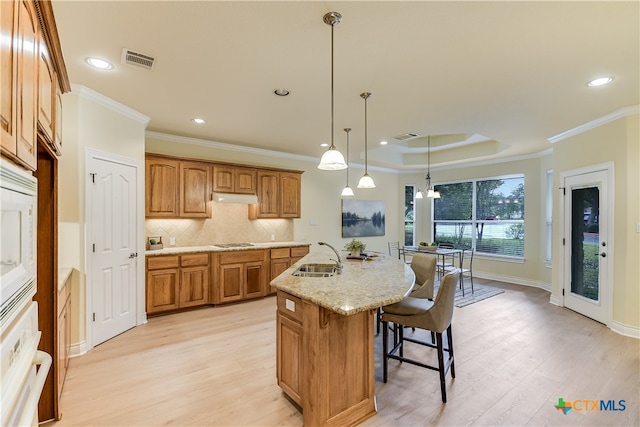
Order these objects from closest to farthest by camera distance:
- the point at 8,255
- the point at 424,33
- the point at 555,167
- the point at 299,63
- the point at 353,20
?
1. the point at 8,255
2. the point at 353,20
3. the point at 424,33
4. the point at 299,63
5. the point at 555,167

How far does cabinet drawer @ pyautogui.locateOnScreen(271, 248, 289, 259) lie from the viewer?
5.28 meters

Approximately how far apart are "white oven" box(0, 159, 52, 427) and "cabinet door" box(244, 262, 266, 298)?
3.79m

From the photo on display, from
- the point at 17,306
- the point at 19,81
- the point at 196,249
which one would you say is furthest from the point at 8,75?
the point at 196,249

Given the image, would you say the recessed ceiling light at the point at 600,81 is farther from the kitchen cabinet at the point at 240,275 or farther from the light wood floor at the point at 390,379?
the kitchen cabinet at the point at 240,275

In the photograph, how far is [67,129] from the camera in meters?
3.07

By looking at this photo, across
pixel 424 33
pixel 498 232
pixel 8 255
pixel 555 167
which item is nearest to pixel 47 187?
pixel 8 255

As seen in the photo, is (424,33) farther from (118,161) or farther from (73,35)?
(118,161)

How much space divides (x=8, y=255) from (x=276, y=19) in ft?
6.17

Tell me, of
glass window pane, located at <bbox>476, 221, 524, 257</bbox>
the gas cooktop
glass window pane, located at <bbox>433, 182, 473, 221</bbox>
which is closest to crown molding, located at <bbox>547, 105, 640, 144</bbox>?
glass window pane, located at <bbox>476, 221, 524, 257</bbox>

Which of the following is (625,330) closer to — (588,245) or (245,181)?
(588,245)

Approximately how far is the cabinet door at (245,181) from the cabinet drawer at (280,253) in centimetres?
108

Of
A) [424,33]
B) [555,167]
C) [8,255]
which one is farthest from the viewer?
[555,167]

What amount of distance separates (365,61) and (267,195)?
11.2ft

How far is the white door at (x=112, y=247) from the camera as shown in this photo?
3.29 m
